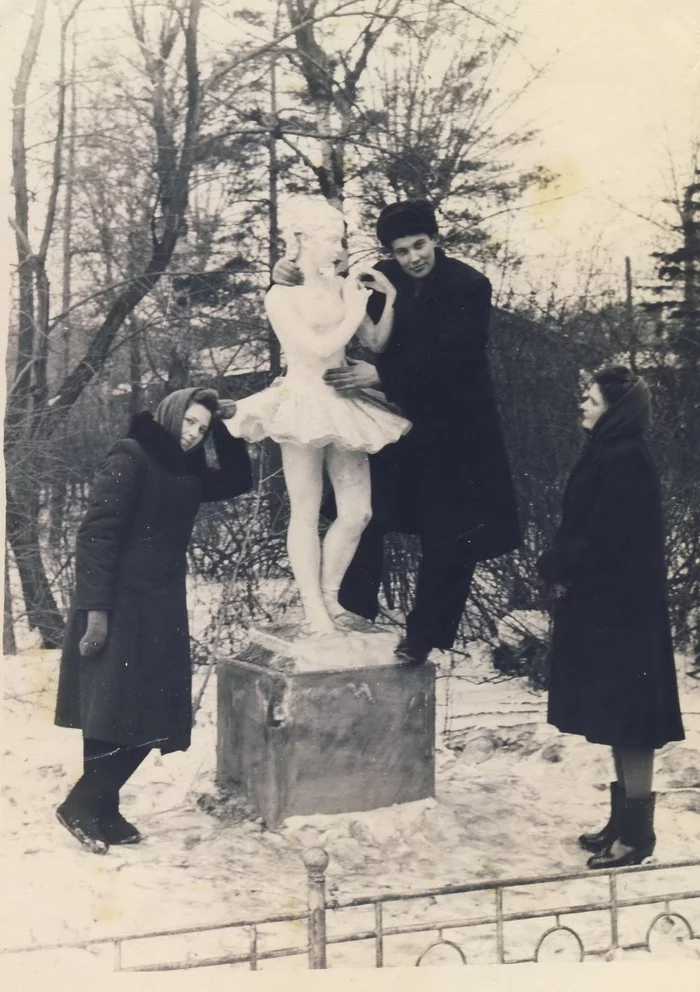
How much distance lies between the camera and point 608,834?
14.3 ft

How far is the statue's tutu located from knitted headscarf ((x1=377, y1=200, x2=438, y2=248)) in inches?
26.2

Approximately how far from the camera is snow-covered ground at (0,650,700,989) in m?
3.82

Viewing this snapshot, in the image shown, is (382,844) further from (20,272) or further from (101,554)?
(20,272)

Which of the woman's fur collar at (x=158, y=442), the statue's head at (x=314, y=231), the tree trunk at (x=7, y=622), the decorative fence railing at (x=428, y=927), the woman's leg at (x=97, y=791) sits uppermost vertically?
the statue's head at (x=314, y=231)

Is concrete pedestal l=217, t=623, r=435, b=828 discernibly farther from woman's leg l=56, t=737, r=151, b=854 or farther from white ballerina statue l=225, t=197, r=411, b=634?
woman's leg l=56, t=737, r=151, b=854

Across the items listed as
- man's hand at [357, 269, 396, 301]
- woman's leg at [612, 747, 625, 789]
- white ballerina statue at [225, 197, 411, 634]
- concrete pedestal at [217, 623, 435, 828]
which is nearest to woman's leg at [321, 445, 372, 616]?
white ballerina statue at [225, 197, 411, 634]

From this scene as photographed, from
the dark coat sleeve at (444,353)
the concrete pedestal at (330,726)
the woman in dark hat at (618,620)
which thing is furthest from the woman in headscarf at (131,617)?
the woman in dark hat at (618,620)

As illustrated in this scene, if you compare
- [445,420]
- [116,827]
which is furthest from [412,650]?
[116,827]

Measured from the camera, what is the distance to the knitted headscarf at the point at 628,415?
4379 millimetres

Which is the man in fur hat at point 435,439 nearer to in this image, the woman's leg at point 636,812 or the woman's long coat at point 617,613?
the woman's long coat at point 617,613

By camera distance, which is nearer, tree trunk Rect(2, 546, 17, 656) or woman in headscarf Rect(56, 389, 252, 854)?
woman in headscarf Rect(56, 389, 252, 854)

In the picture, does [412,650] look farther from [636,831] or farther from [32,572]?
[32,572]

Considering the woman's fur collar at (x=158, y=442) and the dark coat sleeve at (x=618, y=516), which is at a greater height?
→ the woman's fur collar at (x=158, y=442)

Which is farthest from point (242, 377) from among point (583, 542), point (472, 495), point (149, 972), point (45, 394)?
point (149, 972)
